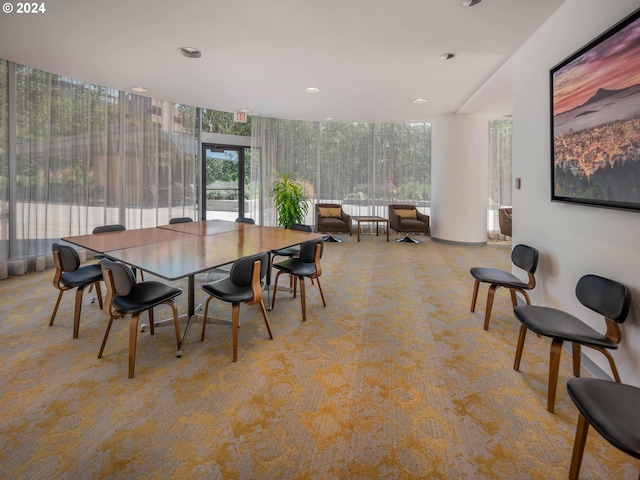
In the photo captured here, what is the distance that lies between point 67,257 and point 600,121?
4.27 meters

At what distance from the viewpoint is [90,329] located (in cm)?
314

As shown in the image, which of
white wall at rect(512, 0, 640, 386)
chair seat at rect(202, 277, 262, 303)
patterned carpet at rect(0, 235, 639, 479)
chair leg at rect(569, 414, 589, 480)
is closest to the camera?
chair leg at rect(569, 414, 589, 480)

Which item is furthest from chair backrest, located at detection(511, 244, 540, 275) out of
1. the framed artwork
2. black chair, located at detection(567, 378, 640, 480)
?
black chair, located at detection(567, 378, 640, 480)

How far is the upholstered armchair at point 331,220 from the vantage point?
8.15 m

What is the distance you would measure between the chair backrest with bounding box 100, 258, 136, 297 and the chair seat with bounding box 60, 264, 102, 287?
840 millimetres

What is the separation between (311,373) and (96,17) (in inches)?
153

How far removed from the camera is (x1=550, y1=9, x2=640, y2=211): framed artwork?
1969mm

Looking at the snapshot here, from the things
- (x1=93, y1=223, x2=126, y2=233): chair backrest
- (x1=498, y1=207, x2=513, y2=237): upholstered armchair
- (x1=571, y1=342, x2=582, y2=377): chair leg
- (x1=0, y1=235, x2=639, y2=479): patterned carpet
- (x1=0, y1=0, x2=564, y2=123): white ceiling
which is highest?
(x1=0, y1=0, x2=564, y2=123): white ceiling

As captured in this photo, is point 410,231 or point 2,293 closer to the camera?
point 2,293

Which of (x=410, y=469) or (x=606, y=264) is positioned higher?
(x=606, y=264)

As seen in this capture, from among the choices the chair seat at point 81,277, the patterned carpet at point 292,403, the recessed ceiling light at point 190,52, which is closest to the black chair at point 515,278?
the patterned carpet at point 292,403

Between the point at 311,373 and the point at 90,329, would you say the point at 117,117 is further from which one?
the point at 311,373

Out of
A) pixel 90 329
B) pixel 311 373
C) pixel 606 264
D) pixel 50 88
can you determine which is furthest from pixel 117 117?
pixel 606 264

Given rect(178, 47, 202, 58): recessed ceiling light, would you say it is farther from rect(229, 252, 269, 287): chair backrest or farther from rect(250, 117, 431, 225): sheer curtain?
rect(250, 117, 431, 225): sheer curtain
